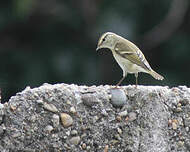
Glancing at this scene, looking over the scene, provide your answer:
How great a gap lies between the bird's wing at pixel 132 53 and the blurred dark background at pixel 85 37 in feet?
21.6

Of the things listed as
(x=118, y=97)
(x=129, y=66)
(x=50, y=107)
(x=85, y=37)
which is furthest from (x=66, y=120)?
(x=85, y=37)

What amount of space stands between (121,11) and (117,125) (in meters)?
8.04

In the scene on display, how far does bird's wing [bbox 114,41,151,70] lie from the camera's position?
5570 mm

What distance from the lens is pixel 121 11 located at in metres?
12.7

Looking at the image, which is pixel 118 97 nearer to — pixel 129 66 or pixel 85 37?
pixel 129 66

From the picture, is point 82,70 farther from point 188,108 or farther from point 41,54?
point 188,108

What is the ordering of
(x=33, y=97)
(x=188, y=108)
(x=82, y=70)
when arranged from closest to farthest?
(x=33, y=97) < (x=188, y=108) < (x=82, y=70)

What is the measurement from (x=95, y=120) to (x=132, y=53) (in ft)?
3.28

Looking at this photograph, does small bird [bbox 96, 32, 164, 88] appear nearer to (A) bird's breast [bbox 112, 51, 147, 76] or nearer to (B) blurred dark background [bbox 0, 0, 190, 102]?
(A) bird's breast [bbox 112, 51, 147, 76]

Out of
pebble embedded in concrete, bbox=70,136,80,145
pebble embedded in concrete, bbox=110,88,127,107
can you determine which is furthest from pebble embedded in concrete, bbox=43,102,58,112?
pebble embedded in concrete, bbox=110,88,127,107

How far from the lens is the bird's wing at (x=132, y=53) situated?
219 inches

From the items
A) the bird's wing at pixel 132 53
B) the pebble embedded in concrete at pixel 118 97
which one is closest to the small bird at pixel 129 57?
the bird's wing at pixel 132 53

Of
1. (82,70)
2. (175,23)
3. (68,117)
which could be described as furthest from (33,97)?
(175,23)

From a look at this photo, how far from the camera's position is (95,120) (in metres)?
4.73
